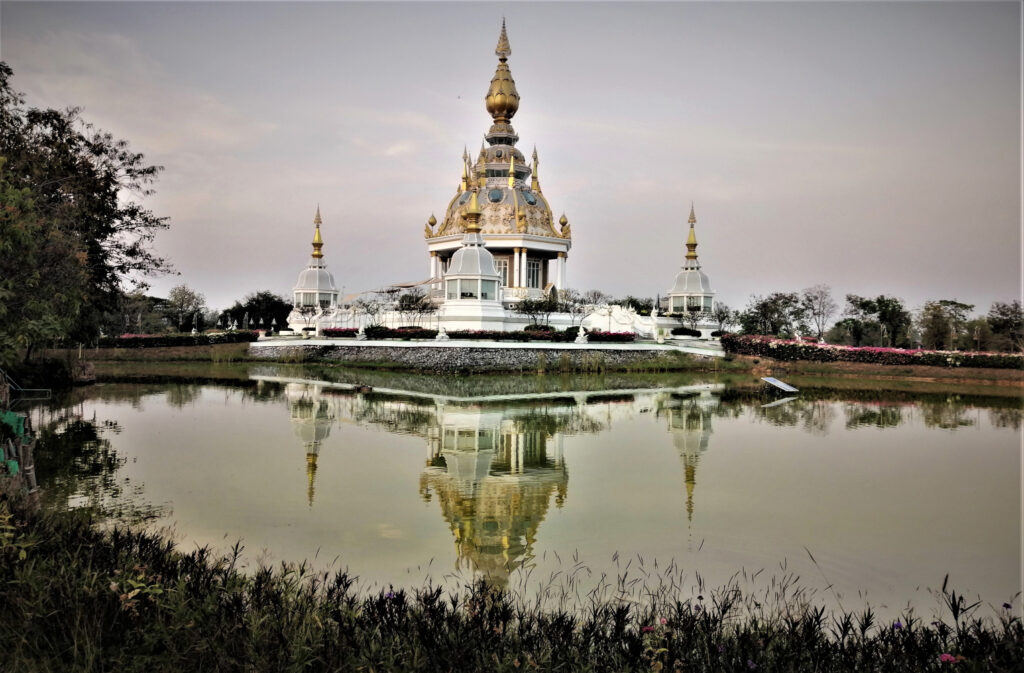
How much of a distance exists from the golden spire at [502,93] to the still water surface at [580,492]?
33571mm

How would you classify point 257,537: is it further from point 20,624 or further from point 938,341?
point 938,341

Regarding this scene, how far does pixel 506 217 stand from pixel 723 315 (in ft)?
44.8

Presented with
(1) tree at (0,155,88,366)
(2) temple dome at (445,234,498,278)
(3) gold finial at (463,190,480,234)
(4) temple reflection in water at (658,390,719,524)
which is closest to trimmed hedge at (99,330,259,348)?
(2) temple dome at (445,234,498,278)

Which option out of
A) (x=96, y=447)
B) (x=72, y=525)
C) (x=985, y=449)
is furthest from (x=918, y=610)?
(x=96, y=447)

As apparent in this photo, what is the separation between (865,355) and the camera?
31.1 meters

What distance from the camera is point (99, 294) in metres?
22.4

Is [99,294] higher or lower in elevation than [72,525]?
higher

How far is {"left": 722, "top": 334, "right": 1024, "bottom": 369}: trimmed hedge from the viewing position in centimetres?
2873

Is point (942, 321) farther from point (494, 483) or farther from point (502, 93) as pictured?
point (494, 483)

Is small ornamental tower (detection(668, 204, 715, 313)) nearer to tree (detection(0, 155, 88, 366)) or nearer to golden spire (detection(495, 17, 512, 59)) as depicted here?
golden spire (detection(495, 17, 512, 59))

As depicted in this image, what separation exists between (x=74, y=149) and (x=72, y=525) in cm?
1832

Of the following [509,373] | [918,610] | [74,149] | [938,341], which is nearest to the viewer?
[918,610]

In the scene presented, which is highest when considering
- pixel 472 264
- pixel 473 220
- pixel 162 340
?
pixel 473 220

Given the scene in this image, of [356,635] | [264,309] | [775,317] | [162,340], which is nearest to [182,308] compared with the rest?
[264,309]
